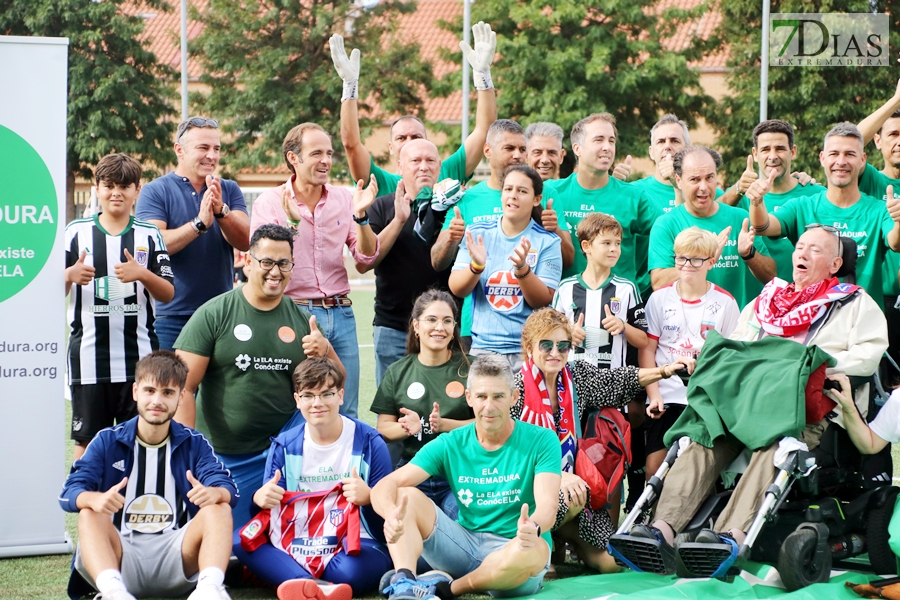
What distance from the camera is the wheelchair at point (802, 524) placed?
15.7ft

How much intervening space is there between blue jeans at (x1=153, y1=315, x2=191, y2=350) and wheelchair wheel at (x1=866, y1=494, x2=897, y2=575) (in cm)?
380

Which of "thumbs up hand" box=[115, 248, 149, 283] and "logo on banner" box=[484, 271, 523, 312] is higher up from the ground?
"thumbs up hand" box=[115, 248, 149, 283]

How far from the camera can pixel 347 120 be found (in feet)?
22.4

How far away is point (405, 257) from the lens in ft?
21.2

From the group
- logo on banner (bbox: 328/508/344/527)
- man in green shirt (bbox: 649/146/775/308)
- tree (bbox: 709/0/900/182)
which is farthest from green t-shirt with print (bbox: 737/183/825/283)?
tree (bbox: 709/0/900/182)

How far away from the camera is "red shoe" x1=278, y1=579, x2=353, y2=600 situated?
184 inches

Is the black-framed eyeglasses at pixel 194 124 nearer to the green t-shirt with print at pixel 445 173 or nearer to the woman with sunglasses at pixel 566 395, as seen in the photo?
the green t-shirt with print at pixel 445 173

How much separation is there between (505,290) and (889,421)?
2.02 meters

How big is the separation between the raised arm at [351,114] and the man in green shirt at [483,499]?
2260 millimetres

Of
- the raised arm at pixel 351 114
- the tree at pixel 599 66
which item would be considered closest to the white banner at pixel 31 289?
the raised arm at pixel 351 114

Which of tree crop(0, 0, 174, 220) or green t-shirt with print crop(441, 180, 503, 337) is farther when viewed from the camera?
tree crop(0, 0, 174, 220)

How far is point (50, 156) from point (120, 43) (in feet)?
95.3

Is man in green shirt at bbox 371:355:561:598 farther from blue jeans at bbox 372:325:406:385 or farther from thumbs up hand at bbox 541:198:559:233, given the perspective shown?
blue jeans at bbox 372:325:406:385

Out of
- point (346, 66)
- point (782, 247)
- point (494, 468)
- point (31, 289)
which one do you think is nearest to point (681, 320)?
point (782, 247)
